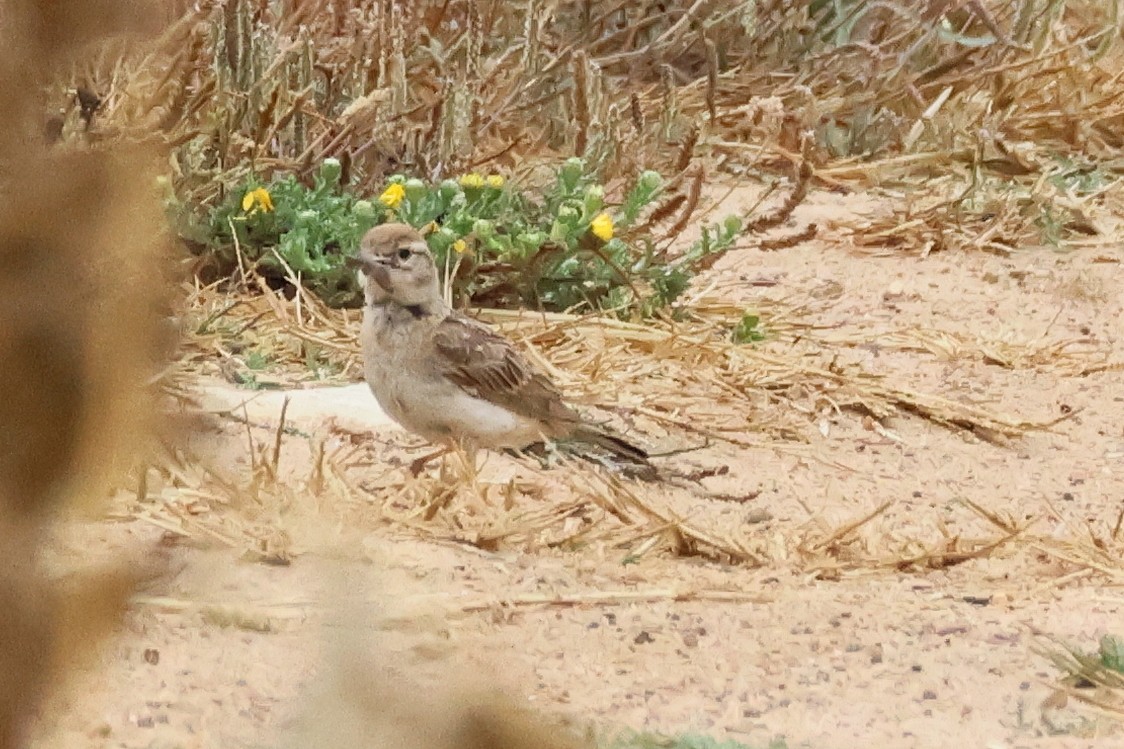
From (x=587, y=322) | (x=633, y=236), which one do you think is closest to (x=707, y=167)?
(x=633, y=236)

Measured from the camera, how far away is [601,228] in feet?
15.3

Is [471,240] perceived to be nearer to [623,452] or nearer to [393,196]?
[393,196]

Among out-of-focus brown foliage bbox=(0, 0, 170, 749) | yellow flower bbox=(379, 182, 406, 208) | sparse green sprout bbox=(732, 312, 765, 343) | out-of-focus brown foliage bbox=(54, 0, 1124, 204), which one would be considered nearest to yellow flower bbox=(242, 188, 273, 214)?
out-of-focus brown foliage bbox=(54, 0, 1124, 204)

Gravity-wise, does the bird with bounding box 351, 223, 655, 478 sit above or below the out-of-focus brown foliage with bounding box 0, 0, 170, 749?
below

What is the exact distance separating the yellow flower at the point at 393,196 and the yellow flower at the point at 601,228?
53 cm

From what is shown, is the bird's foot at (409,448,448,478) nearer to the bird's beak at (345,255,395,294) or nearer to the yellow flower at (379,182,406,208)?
the bird's beak at (345,255,395,294)

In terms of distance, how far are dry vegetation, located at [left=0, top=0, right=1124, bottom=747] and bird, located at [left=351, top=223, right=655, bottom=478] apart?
0.17m

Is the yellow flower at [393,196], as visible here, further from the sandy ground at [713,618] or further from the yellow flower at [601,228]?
the sandy ground at [713,618]

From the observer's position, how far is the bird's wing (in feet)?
12.0

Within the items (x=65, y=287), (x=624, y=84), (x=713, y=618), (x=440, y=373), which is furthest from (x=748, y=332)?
(x=65, y=287)

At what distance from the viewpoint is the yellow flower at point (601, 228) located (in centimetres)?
467

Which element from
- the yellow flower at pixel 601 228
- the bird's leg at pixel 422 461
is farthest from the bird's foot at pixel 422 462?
the yellow flower at pixel 601 228

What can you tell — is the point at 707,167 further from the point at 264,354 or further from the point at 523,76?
the point at 264,354

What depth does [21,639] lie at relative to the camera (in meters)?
0.54
